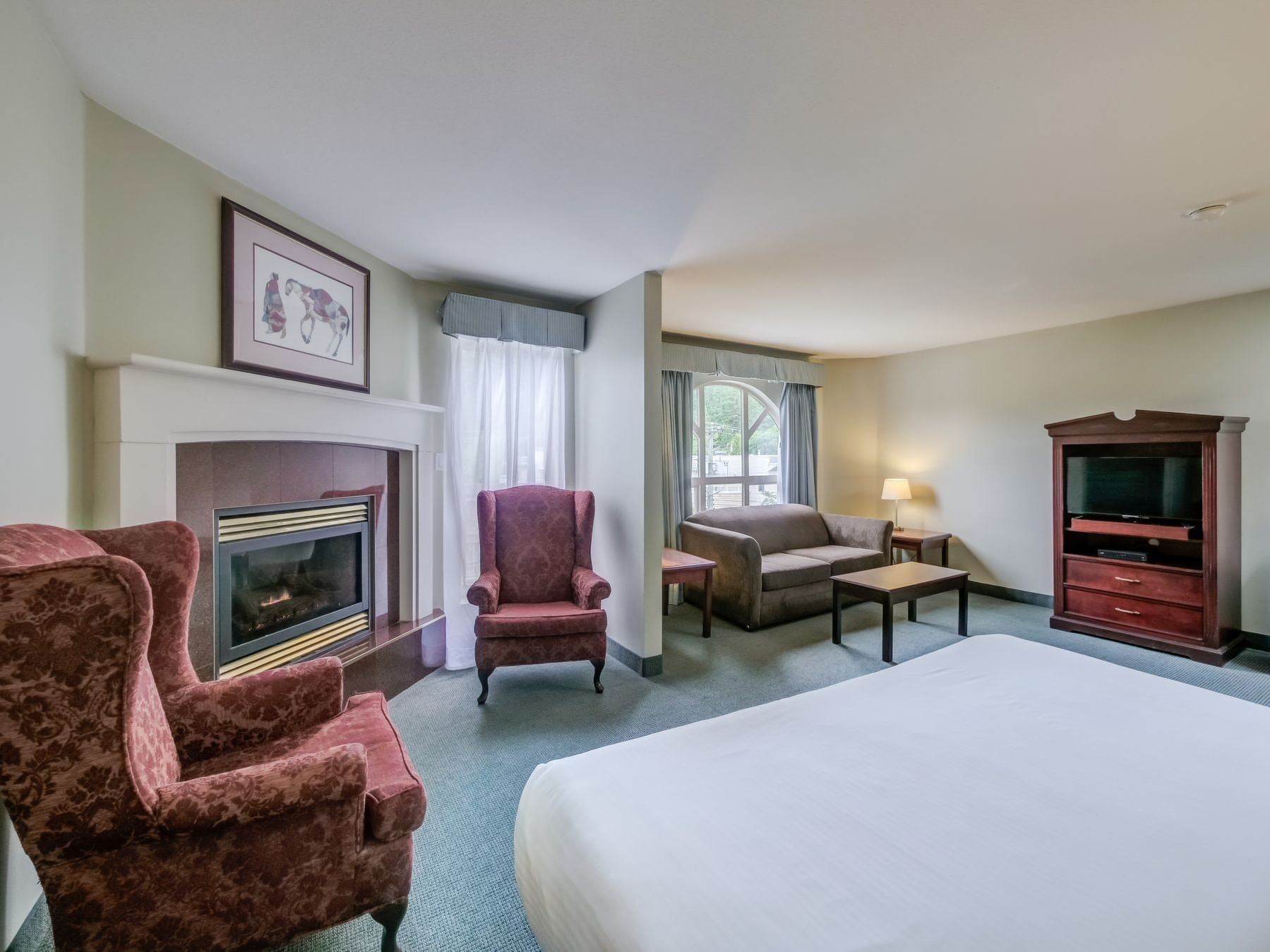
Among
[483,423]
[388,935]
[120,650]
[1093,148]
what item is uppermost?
[1093,148]

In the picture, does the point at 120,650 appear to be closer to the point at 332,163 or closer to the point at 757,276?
the point at 332,163

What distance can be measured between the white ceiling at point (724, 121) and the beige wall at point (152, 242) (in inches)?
3.3

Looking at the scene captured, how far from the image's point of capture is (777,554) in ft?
15.2

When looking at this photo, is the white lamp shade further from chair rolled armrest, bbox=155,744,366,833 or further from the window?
chair rolled armrest, bbox=155,744,366,833

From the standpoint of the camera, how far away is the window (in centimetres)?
499

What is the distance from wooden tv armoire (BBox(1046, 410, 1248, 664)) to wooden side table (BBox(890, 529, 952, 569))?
3.32 feet

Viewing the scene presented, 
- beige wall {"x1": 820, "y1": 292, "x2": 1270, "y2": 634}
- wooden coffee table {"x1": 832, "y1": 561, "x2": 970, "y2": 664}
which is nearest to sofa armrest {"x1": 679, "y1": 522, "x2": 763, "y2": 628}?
wooden coffee table {"x1": 832, "y1": 561, "x2": 970, "y2": 664}

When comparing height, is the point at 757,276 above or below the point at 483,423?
above

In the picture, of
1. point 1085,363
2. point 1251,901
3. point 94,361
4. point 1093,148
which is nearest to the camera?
point 1251,901

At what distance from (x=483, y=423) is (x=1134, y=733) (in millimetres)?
3266

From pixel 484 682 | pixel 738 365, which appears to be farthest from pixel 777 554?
pixel 484 682

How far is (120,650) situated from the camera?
3.13 feet

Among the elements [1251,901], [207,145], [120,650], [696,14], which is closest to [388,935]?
[120,650]

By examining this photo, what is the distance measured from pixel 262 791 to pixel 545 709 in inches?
65.7
